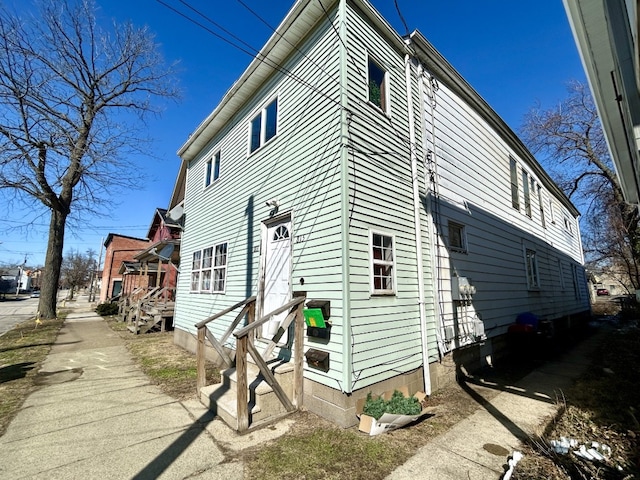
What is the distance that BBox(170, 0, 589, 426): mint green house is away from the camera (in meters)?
4.62

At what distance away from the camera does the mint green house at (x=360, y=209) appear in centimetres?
462

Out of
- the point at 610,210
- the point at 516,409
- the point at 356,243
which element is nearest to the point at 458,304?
the point at 516,409

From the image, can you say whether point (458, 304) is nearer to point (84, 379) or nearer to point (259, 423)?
point (259, 423)

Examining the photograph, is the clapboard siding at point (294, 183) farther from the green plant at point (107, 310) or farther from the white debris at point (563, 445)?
the green plant at point (107, 310)

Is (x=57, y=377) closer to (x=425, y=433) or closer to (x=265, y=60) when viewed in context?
(x=425, y=433)

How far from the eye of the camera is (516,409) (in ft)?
15.3

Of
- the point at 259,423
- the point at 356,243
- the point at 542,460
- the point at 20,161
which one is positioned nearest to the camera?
the point at 542,460

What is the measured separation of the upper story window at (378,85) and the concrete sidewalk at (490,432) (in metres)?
5.40

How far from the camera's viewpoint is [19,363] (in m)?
7.48

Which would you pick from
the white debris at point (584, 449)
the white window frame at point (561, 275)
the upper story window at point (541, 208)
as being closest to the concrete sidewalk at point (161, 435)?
the white debris at point (584, 449)

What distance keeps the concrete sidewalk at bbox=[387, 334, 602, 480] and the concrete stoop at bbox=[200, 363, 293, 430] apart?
192 cm

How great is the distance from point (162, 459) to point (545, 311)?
12278 mm

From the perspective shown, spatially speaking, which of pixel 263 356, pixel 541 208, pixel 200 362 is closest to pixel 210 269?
pixel 200 362

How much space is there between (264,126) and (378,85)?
9.08 ft
